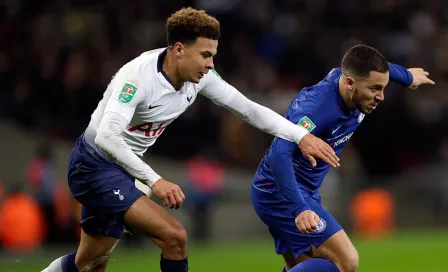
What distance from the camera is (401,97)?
2009cm

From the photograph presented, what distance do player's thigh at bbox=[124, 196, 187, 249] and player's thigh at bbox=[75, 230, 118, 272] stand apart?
0.72m

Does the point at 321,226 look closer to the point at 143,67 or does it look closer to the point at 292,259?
the point at 292,259

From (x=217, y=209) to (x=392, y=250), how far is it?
3.78 m

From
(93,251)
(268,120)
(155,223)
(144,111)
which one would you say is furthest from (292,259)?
(144,111)

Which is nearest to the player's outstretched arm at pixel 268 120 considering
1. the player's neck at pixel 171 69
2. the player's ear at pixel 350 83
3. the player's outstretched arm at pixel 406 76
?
the player's neck at pixel 171 69

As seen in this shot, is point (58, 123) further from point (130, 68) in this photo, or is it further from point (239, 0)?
point (130, 68)

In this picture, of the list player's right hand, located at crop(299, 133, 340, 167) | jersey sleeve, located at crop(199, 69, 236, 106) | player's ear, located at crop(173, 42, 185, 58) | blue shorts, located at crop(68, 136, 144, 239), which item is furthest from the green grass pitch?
player's right hand, located at crop(299, 133, 340, 167)

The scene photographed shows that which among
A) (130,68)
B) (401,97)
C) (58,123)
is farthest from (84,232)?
(401,97)

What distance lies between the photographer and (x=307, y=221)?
7.04 metres

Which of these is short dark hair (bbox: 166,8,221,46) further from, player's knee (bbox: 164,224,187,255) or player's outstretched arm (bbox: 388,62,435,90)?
player's outstretched arm (bbox: 388,62,435,90)

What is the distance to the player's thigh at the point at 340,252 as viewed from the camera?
24.2ft

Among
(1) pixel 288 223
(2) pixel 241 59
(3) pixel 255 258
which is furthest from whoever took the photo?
(2) pixel 241 59

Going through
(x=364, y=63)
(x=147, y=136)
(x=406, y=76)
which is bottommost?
(x=147, y=136)

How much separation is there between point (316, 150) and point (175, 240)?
4.01 ft
